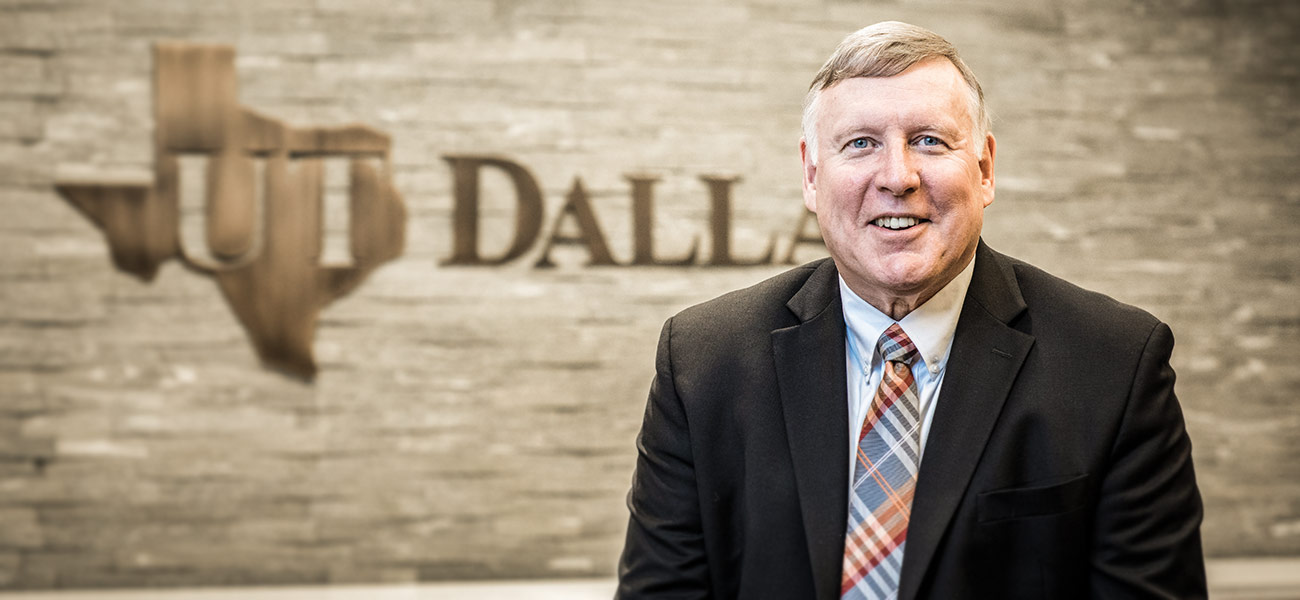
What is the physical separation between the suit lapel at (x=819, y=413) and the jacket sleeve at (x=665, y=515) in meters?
0.16

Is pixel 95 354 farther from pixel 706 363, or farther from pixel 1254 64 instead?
pixel 1254 64

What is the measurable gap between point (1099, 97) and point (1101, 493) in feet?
9.69

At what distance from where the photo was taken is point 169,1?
10.7 feet

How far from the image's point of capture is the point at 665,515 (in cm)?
126

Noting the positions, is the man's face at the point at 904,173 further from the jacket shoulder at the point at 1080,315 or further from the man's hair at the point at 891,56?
the jacket shoulder at the point at 1080,315

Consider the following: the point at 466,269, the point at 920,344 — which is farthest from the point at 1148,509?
the point at 466,269

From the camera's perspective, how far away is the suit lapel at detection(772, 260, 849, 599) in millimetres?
1139

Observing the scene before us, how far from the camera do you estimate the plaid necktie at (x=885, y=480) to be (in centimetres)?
114

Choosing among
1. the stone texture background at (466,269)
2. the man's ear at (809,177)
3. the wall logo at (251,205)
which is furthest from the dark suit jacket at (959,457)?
the wall logo at (251,205)

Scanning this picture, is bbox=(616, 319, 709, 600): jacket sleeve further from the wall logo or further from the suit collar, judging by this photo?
the wall logo

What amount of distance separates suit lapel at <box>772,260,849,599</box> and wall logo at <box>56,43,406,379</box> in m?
2.37

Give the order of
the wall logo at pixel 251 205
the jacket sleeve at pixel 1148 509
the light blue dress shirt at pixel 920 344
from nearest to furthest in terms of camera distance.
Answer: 1. the jacket sleeve at pixel 1148 509
2. the light blue dress shirt at pixel 920 344
3. the wall logo at pixel 251 205

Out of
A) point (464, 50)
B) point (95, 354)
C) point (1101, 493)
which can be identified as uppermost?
point (464, 50)

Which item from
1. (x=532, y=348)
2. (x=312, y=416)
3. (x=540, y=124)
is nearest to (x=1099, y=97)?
(x=540, y=124)
